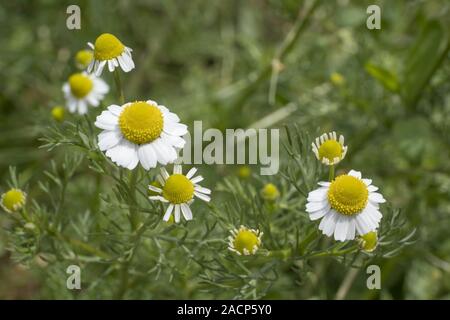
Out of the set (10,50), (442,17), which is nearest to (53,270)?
(10,50)

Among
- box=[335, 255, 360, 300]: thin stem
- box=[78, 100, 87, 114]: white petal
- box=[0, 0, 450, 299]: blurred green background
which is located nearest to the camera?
box=[78, 100, 87, 114]: white petal

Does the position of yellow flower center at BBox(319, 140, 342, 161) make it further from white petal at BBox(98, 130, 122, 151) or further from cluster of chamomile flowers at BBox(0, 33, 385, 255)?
white petal at BBox(98, 130, 122, 151)

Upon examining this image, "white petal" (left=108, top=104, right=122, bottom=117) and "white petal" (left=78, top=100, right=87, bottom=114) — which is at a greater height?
"white petal" (left=78, top=100, right=87, bottom=114)

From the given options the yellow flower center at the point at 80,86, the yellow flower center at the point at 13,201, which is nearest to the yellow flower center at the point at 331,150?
the yellow flower center at the point at 13,201

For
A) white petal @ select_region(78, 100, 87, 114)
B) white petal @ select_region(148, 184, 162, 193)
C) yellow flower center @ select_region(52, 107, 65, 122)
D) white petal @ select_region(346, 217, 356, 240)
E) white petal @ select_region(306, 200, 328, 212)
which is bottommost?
white petal @ select_region(346, 217, 356, 240)

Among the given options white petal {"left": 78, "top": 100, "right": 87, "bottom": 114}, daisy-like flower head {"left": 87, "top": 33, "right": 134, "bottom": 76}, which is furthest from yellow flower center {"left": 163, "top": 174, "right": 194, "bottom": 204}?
white petal {"left": 78, "top": 100, "right": 87, "bottom": 114}
